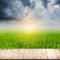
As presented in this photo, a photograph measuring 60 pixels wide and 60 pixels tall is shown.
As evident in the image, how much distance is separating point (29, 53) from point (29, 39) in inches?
81.8

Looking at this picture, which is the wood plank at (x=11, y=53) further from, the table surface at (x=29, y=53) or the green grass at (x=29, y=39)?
the green grass at (x=29, y=39)

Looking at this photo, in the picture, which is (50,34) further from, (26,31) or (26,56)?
(26,56)

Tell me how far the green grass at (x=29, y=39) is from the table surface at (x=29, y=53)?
0.90 metres

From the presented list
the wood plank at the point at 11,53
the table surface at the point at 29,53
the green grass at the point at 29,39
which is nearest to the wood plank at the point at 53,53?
the table surface at the point at 29,53

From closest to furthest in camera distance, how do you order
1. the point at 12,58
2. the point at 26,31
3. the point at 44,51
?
the point at 12,58
the point at 44,51
the point at 26,31

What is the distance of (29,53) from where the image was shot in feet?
15.9

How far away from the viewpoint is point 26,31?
294 inches

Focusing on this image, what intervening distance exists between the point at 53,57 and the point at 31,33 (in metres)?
3.32

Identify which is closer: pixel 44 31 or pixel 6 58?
pixel 6 58

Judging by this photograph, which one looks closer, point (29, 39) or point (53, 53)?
point (53, 53)

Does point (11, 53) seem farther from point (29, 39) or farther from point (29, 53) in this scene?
point (29, 39)

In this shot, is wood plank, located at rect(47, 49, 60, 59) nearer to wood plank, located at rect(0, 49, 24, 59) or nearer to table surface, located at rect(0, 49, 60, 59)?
table surface, located at rect(0, 49, 60, 59)

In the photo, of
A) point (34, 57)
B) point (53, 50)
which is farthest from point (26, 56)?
point (53, 50)

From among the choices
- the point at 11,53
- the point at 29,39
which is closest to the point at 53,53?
the point at 11,53
